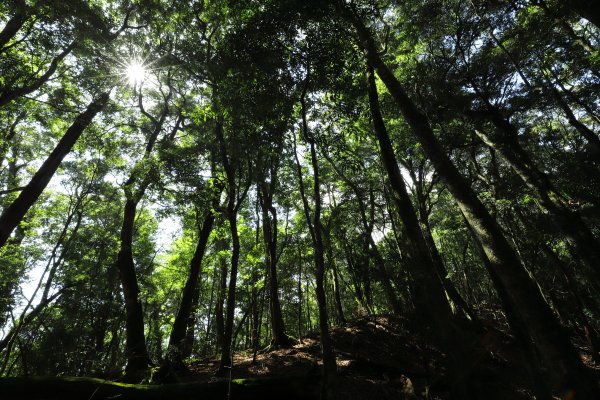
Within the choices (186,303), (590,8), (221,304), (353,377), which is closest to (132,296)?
(186,303)

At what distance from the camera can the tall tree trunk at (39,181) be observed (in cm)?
988

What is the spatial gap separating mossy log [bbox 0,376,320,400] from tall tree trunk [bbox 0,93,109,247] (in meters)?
6.03

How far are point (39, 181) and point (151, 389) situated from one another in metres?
9.43

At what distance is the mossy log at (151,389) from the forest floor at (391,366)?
331 mm

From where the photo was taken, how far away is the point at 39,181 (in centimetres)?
1101

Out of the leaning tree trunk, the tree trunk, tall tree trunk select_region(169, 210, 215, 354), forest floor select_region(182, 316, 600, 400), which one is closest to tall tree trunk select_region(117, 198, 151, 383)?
tall tree trunk select_region(169, 210, 215, 354)

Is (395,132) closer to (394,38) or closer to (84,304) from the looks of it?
(394,38)

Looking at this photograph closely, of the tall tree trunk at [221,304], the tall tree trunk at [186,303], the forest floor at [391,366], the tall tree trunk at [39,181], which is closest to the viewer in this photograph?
the forest floor at [391,366]

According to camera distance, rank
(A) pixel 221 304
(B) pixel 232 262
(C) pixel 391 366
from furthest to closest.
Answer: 1. (A) pixel 221 304
2. (C) pixel 391 366
3. (B) pixel 232 262

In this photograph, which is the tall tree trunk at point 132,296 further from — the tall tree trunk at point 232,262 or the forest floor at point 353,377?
the tall tree trunk at point 232,262

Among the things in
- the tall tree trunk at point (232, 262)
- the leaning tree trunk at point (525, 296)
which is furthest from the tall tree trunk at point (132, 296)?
the leaning tree trunk at point (525, 296)

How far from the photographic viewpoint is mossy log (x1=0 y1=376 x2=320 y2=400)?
5.84 meters

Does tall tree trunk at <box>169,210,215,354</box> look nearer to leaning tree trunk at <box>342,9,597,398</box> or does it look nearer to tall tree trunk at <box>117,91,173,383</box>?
tall tree trunk at <box>117,91,173,383</box>

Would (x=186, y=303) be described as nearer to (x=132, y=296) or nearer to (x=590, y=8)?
(x=132, y=296)
